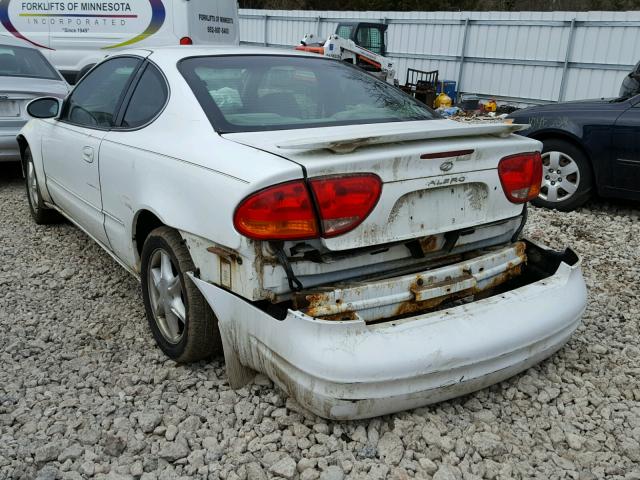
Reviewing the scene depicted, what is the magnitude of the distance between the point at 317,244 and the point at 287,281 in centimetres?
18

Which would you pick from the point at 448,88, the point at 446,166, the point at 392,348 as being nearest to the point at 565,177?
the point at 446,166

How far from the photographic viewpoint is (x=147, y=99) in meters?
3.05

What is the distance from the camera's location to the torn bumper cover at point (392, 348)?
2.05m

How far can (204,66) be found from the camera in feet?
9.77

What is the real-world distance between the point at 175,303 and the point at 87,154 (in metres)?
1.22

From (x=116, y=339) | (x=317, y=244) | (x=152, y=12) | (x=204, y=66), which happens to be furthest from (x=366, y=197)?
(x=152, y=12)

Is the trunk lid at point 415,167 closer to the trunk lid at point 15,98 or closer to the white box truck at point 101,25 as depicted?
the trunk lid at point 15,98

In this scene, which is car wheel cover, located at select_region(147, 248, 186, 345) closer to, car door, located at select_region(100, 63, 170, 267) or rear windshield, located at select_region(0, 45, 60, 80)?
car door, located at select_region(100, 63, 170, 267)

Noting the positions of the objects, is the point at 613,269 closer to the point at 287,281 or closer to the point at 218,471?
the point at 287,281

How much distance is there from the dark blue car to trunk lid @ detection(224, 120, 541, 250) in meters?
3.15

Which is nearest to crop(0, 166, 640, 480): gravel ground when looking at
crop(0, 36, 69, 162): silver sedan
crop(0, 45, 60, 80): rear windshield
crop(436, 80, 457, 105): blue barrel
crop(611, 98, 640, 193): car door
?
crop(611, 98, 640, 193): car door

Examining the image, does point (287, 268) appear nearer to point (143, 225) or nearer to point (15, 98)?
point (143, 225)

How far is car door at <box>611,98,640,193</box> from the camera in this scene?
516cm

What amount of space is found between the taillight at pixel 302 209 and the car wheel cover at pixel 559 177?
13.1ft
